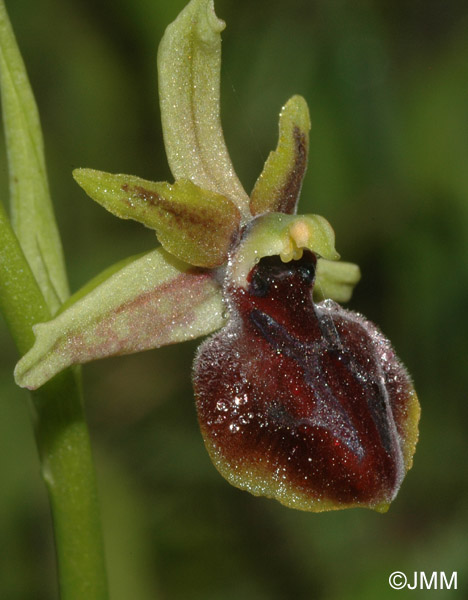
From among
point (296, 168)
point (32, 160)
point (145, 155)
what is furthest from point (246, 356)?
point (145, 155)

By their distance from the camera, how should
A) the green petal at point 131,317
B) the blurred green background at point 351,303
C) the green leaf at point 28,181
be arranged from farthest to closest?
the blurred green background at point 351,303 < the green leaf at point 28,181 < the green petal at point 131,317

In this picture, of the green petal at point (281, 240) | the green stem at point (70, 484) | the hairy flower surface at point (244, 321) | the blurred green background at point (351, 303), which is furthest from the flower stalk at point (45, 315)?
the blurred green background at point (351, 303)

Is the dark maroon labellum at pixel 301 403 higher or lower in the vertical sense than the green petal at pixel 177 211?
lower

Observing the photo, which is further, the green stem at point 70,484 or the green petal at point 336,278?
the green petal at point 336,278

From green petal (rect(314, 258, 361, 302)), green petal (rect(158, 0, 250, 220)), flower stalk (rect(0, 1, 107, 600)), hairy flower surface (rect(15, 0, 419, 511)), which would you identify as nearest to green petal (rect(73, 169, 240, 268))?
hairy flower surface (rect(15, 0, 419, 511))

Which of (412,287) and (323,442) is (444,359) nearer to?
(412,287)

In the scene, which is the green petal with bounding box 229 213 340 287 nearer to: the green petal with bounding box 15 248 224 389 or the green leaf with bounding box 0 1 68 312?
the green petal with bounding box 15 248 224 389

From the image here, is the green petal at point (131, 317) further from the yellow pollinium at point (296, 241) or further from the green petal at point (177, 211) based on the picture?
the yellow pollinium at point (296, 241)

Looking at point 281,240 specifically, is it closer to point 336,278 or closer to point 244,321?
point 244,321

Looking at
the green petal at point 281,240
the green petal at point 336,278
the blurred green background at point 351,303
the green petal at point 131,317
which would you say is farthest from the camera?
the blurred green background at point 351,303
